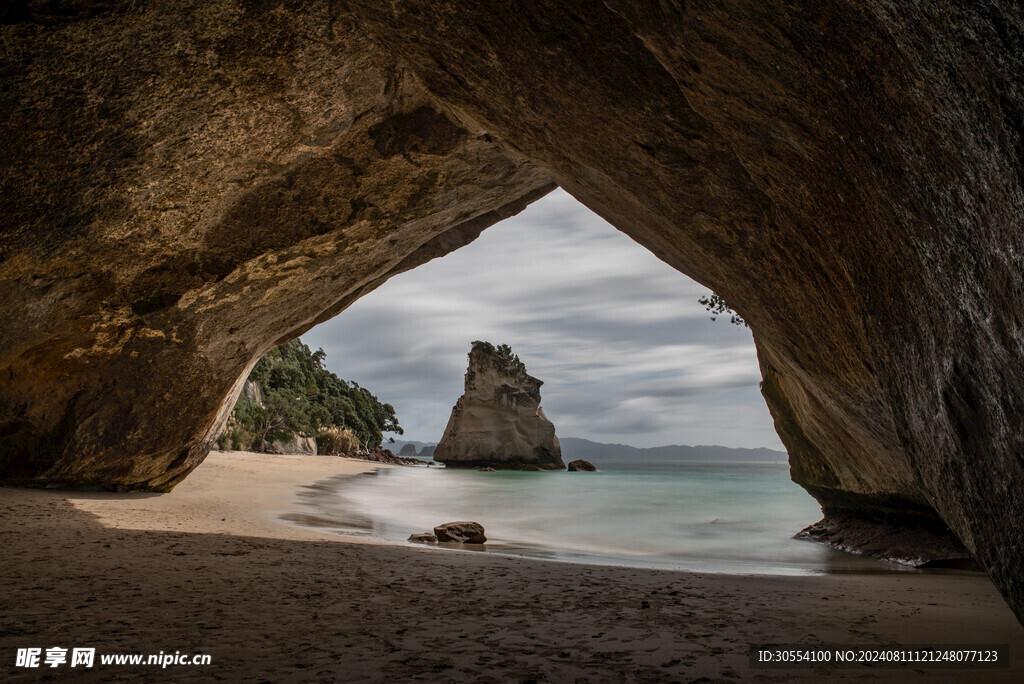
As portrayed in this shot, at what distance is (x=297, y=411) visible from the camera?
136 feet

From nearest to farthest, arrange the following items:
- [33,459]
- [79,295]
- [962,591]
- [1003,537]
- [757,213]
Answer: [1003,537], [757,213], [962,591], [79,295], [33,459]

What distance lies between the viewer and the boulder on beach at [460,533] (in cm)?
956

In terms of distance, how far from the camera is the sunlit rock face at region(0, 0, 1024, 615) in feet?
7.63

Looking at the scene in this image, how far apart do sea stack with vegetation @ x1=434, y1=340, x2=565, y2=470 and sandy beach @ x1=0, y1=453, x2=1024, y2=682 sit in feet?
162

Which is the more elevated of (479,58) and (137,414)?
(479,58)

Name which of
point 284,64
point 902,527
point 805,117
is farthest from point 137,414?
point 902,527

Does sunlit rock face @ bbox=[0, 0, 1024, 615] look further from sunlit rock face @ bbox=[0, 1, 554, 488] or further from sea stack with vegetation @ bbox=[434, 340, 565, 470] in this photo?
sea stack with vegetation @ bbox=[434, 340, 565, 470]

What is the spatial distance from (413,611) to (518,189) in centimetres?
634

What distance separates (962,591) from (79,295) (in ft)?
34.0

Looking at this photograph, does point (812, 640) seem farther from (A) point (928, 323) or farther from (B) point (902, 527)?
(B) point (902, 527)

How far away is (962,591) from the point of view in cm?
620

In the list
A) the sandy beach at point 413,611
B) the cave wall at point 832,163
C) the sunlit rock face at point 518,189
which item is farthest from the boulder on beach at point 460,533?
the cave wall at point 832,163

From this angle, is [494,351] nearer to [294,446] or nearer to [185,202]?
[294,446]

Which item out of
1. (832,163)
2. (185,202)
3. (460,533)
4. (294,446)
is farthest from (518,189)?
(294,446)
